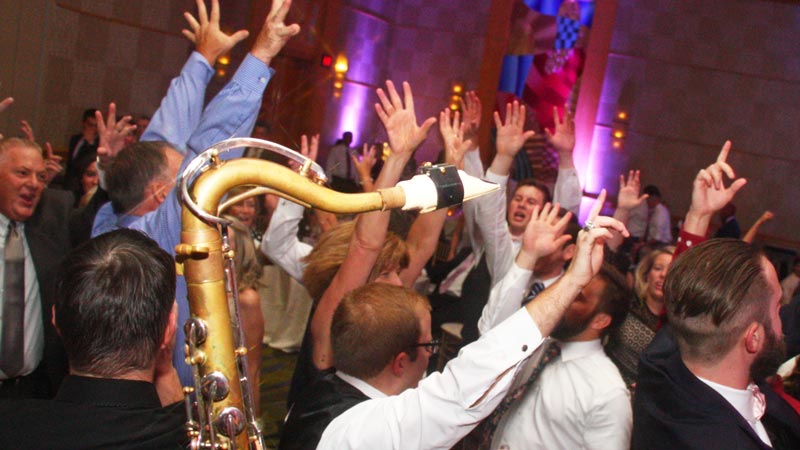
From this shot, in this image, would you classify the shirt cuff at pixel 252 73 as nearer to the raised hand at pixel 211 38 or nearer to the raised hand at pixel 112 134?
the raised hand at pixel 211 38

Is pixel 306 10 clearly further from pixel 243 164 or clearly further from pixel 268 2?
pixel 243 164

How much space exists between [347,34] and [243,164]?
35.1 feet

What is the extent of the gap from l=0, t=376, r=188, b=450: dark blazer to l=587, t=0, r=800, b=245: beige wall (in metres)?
10.4

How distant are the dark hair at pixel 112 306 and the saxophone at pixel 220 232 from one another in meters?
0.13

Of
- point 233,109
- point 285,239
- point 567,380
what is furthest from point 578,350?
point 285,239

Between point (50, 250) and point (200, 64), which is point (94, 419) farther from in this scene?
point (50, 250)

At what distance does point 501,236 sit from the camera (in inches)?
122

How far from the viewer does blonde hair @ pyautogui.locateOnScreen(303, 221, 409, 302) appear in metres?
2.46

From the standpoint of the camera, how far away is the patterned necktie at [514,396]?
86.7 inches

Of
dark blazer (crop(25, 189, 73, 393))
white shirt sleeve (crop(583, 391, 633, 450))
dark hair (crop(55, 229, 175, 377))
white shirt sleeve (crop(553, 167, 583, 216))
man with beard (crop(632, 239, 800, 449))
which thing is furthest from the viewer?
white shirt sleeve (crop(553, 167, 583, 216))

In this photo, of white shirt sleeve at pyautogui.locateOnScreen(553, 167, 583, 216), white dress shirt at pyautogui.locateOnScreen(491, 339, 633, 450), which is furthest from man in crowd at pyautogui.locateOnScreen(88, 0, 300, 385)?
white shirt sleeve at pyautogui.locateOnScreen(553, 167, 583, 216)

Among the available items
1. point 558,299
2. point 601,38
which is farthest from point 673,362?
point 601,38

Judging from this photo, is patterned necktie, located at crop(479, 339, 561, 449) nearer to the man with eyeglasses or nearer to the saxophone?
the man with eyeglasses

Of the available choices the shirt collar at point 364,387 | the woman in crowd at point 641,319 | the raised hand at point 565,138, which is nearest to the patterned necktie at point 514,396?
the woman in crowd at point 641,319
